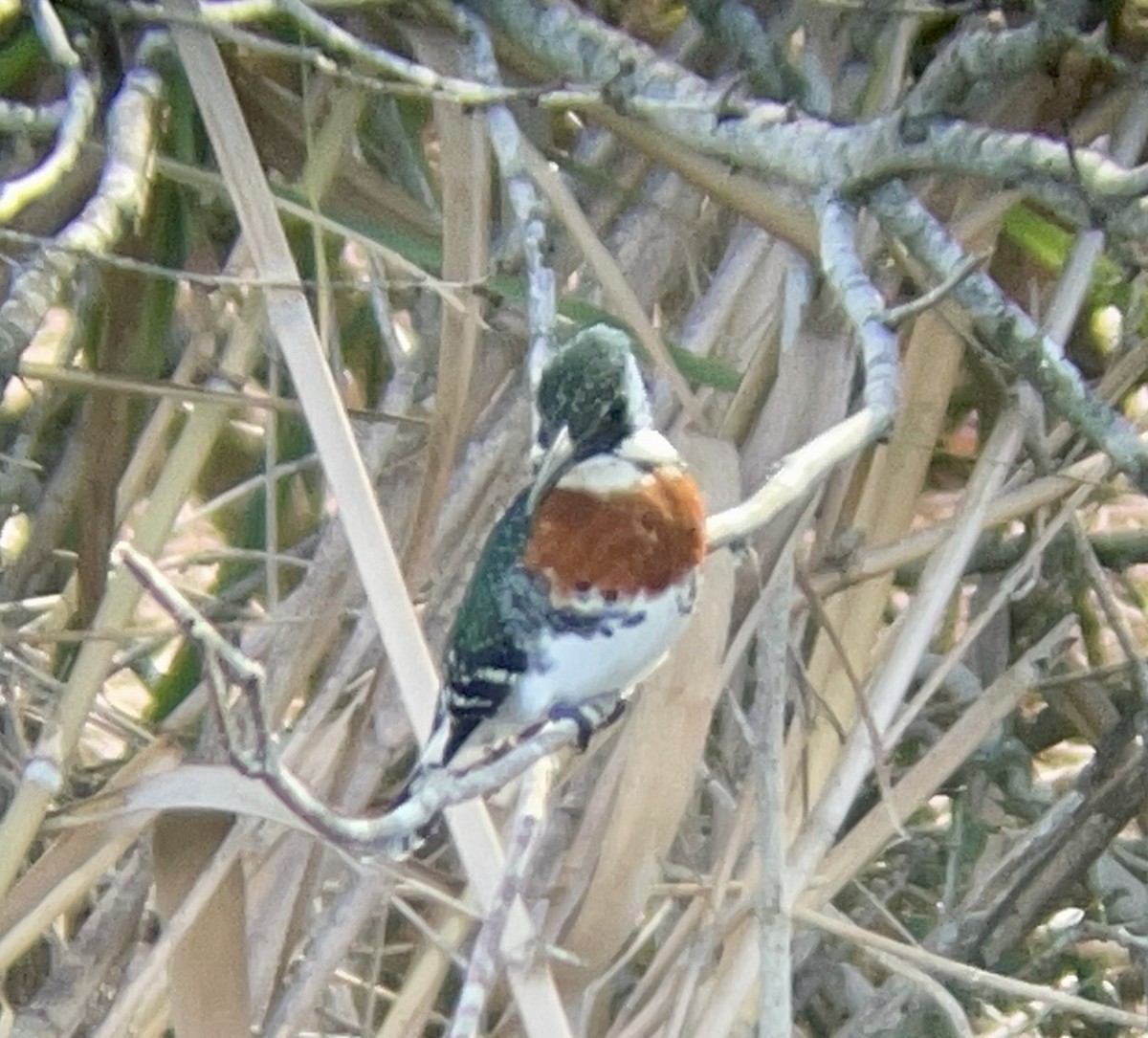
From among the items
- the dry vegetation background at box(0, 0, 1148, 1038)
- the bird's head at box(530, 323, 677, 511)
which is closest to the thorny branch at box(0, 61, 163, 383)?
the dry vegetation background at box(0, 0, 1148, 1038)

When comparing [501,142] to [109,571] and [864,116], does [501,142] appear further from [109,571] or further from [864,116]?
[109,571]

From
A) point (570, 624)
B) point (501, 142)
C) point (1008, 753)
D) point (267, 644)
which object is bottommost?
point (1008, 753)

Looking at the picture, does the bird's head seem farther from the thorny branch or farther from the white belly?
the thorny branch

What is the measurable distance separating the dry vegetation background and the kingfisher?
42mm

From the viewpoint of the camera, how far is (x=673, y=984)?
0.90m

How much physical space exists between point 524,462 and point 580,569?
18 centimetres

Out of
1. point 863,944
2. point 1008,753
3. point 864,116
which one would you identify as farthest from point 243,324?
point 1008,753

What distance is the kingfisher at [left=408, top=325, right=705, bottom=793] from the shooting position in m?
0.81

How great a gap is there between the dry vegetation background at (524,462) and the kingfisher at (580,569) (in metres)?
0.04

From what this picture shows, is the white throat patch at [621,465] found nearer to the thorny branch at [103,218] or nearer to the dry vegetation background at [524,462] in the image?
the dry vegetation background at [524,462]

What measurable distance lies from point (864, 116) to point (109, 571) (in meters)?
0.54

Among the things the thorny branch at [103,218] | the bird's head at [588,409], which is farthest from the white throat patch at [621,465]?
the thorny branch at [103,218]

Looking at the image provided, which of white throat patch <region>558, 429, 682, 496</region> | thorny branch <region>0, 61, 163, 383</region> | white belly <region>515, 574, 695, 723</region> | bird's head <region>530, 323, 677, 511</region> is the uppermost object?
thorny branch <region>0, 61, 163, 383</region>

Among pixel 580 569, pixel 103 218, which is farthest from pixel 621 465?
pixel 103 218
